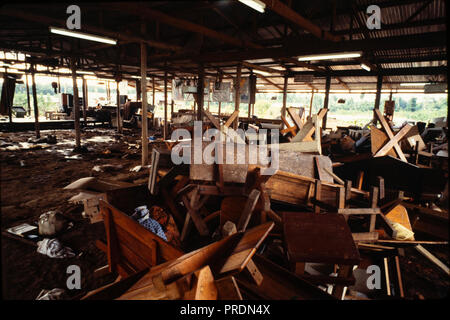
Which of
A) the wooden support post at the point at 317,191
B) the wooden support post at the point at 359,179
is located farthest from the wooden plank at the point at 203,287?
the wooden support post at the point at 359,179

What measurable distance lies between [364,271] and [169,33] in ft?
37.0

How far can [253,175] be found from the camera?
3.64 meters

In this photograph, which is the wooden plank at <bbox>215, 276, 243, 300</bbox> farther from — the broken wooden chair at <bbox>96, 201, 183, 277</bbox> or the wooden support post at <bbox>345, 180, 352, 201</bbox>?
the wooden support post at <bbox>345, 180, 352, 201</bbox>

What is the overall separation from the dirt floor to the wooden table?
1.59m

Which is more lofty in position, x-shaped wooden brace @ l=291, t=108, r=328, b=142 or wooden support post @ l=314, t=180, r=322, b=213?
x-shaped wooden brace @ l=291, t=108, r=328, b=142

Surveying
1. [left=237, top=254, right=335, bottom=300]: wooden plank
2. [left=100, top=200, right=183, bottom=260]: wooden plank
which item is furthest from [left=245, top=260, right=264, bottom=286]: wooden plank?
[left=100, top=200, right=183, bottom=260]: wooden plank

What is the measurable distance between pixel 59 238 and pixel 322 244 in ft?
15.7

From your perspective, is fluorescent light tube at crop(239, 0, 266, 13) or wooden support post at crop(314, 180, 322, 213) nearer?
wooden support post at crop(314, 180, 322, 213)

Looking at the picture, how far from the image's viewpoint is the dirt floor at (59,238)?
9.22ft

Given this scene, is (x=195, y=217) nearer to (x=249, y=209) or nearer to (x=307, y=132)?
(x=249, y=209)

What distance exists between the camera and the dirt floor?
2.81m

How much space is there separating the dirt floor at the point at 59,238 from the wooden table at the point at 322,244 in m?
1.59

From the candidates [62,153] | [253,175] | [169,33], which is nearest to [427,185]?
[253,175]

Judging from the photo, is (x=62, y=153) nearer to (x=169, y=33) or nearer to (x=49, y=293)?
(x=169, y=33)
